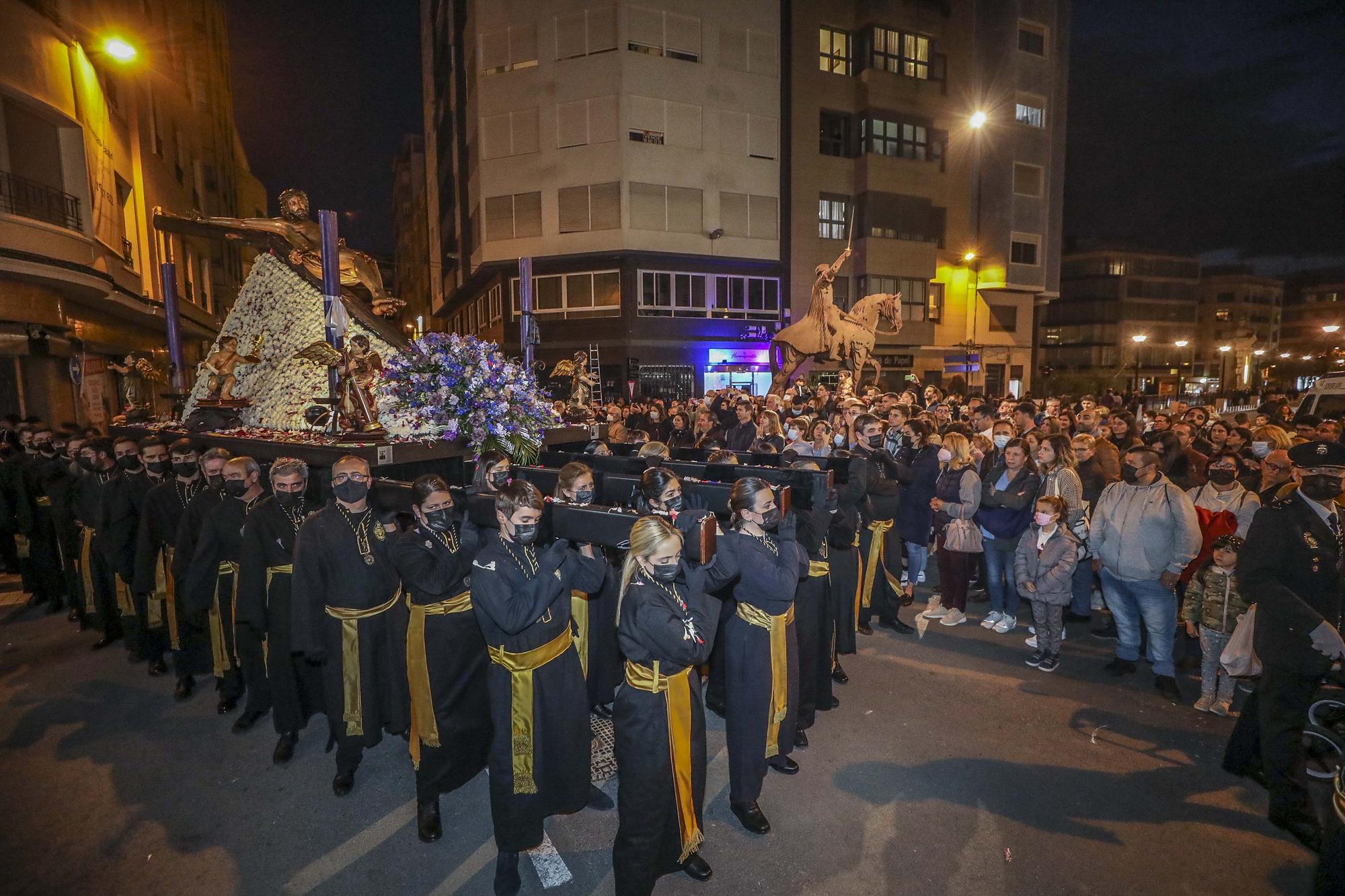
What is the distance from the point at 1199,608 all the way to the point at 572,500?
16.6 ft

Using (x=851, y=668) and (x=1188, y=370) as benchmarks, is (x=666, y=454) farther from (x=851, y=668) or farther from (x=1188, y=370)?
(x=1188, y=370)

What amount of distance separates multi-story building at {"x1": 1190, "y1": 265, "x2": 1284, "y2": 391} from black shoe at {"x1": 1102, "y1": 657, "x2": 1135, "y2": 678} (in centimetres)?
9779

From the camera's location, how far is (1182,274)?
259ft

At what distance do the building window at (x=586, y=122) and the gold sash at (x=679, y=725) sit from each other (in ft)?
81.4

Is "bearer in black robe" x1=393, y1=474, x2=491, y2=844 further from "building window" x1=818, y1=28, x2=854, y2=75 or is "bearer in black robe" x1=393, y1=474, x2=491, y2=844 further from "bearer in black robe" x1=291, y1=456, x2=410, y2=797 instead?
"building window" x1=818, y1=28, x2=854, y2=75

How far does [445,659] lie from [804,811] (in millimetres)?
2459

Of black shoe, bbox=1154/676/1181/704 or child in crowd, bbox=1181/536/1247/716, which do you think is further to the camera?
black shoe, bbox=1154/676/1181/704

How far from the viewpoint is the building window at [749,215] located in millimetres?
26578

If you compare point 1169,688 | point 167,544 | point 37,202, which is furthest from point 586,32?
point 1169,688

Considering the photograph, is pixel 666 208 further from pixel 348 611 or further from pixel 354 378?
pixel 348 611

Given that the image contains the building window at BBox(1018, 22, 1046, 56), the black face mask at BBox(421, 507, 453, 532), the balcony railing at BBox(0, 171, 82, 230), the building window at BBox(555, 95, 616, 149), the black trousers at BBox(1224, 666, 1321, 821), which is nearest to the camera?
the black trousers at BBox(1224, 666, 1321, 821)

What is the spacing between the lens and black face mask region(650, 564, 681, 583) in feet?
10.4

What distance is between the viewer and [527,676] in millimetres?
3459

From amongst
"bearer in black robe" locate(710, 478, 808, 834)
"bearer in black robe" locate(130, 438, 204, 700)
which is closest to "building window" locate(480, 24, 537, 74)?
"bearer in black robe" locate(130, 438, 204, 700)
